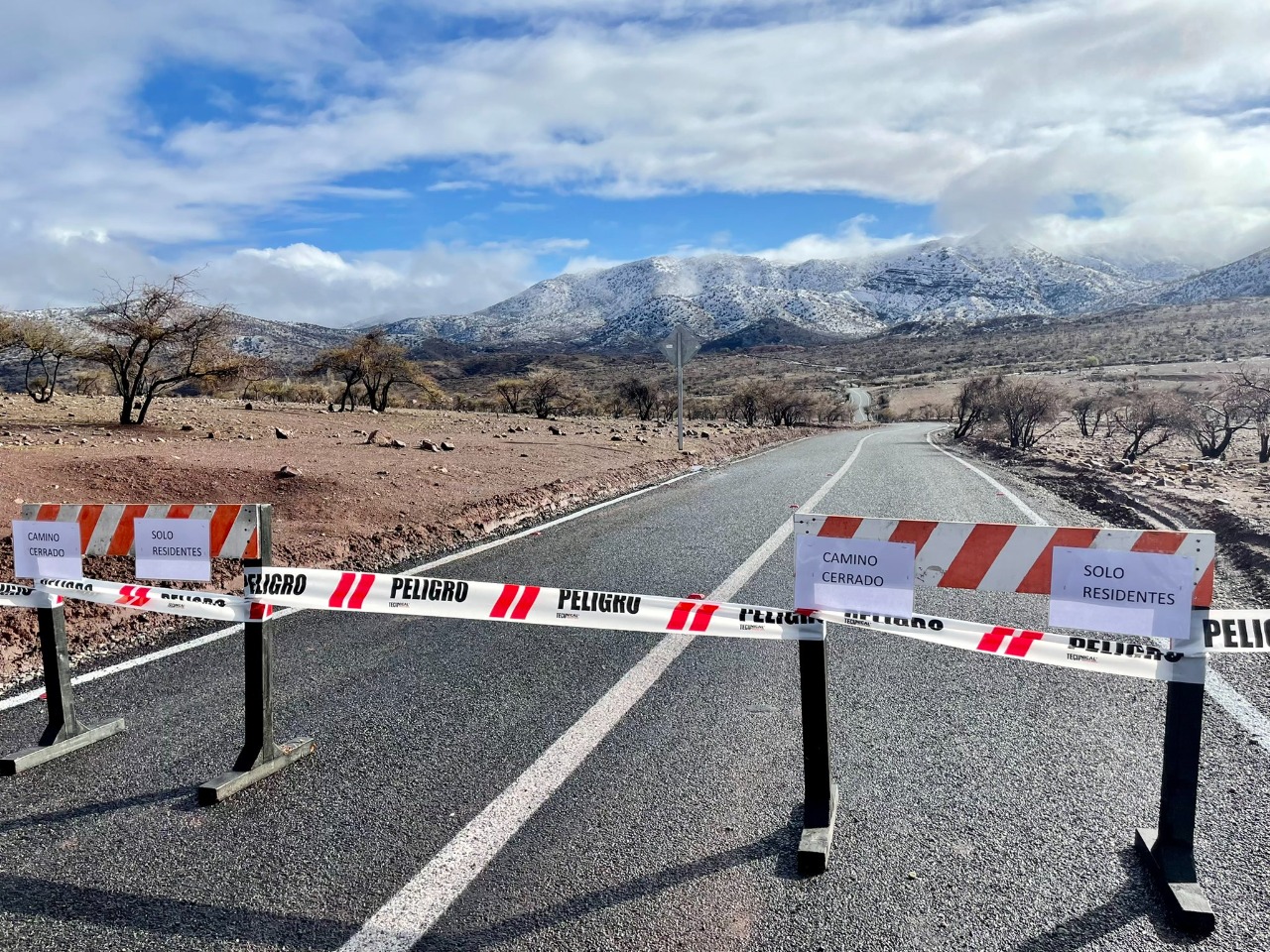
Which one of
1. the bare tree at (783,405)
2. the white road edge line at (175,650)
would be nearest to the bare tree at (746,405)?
the bare tree at (783,405)

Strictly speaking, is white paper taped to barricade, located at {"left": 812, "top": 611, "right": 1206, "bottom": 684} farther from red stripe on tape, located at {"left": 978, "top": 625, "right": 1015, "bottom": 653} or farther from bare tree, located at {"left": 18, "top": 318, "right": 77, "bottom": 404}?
bare tree, located at {"left": 18, "top": 318, "right": 77, "bottom": 404}

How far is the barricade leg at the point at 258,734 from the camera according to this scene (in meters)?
3.35

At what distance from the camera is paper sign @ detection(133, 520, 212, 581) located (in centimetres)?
378

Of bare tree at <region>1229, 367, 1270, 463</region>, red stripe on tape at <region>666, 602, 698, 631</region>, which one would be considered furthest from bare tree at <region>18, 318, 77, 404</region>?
bare tree at <region>1229, 367, 1270, 463</region>

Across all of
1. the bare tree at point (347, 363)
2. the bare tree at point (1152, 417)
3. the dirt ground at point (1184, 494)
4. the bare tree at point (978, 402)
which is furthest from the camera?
the bare tree at point (978, 402)

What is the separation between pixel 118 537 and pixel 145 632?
1.84 metres

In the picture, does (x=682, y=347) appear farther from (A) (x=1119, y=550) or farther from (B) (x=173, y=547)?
(A) (x=1119, y=550)

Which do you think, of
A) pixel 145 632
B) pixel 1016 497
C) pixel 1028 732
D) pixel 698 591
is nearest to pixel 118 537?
pixel 145 632

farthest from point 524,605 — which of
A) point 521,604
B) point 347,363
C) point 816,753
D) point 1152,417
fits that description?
point 347,363

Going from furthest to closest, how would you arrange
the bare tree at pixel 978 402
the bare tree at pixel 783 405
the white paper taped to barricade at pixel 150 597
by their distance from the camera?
the bare tree at pixel 783 405 → the bare tree at pixel 978 402 → the white paper taped to barricade at pixel 150 597

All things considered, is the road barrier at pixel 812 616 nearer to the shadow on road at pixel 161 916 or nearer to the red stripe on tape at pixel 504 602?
the red stripe on tape at pixel 504 602

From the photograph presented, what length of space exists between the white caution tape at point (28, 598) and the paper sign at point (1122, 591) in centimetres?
438

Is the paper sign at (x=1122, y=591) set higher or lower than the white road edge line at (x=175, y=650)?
higher

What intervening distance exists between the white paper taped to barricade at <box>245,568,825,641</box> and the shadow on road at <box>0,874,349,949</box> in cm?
125
